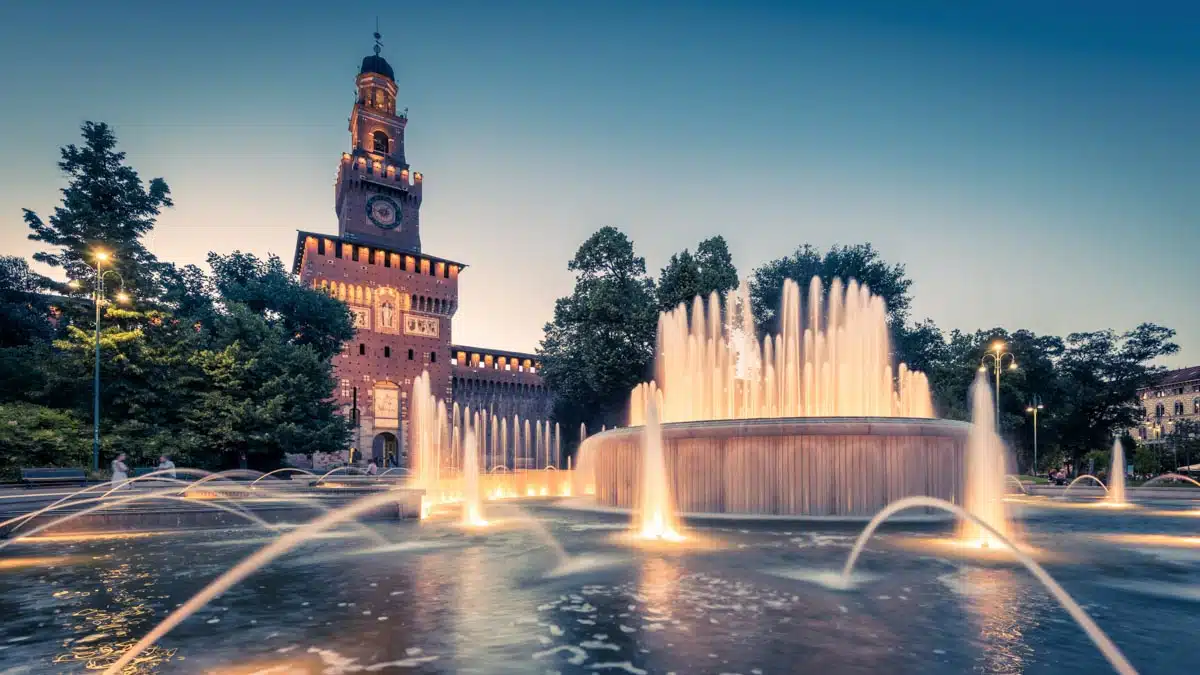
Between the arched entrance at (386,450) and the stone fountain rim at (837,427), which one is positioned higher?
the stone fountain rim at (837,427)

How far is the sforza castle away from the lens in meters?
50.4

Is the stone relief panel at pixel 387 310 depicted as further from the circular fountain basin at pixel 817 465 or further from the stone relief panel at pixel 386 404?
the circular fountain basin at pixel 817 465

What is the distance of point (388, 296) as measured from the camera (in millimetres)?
52969

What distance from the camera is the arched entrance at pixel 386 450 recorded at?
51312 millimetres

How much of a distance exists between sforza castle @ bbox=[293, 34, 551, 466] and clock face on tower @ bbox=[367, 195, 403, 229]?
0.09 metres

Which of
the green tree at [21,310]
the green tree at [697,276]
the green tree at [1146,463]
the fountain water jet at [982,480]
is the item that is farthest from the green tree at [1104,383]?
the green tree at [21,310]

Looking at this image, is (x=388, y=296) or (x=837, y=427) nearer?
(x=837, y=427)

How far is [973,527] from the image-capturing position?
34.2 ft

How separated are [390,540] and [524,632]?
5.96 m

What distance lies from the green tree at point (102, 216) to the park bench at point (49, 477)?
12868mm

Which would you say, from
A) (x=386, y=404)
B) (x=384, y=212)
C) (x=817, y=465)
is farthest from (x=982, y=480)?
(x=384, y=212)

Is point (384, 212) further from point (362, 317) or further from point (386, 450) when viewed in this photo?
point (386, 450)

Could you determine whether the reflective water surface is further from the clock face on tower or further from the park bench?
the clock face on tower

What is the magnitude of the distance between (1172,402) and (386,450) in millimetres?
93258
